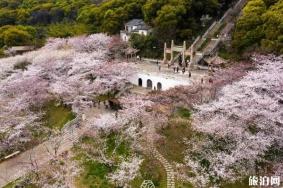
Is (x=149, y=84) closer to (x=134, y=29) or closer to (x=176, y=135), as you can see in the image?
(x=134, y=29)

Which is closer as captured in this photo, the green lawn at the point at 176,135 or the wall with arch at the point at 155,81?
the green lawn at the point at 176,135

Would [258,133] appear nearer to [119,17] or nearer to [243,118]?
[243,118]

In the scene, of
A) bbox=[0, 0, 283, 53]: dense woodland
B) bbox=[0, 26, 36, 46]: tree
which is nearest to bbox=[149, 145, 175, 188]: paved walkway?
bbox=[0, 0, 283, 53]: dense woodland

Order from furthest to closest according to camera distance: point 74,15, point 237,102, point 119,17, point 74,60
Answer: point 74,15 < point 119,17 < point 74,60 < point 237,102

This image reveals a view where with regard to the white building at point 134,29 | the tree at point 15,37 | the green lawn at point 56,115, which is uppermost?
the white building at point 134,29

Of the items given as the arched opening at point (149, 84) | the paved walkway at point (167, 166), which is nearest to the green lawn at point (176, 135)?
the paved walkway at point (167, 166)

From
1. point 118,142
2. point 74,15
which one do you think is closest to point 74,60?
point 118,142

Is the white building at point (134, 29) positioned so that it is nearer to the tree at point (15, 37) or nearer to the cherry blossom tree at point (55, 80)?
the cherry blossom tree at point (55, 80)
